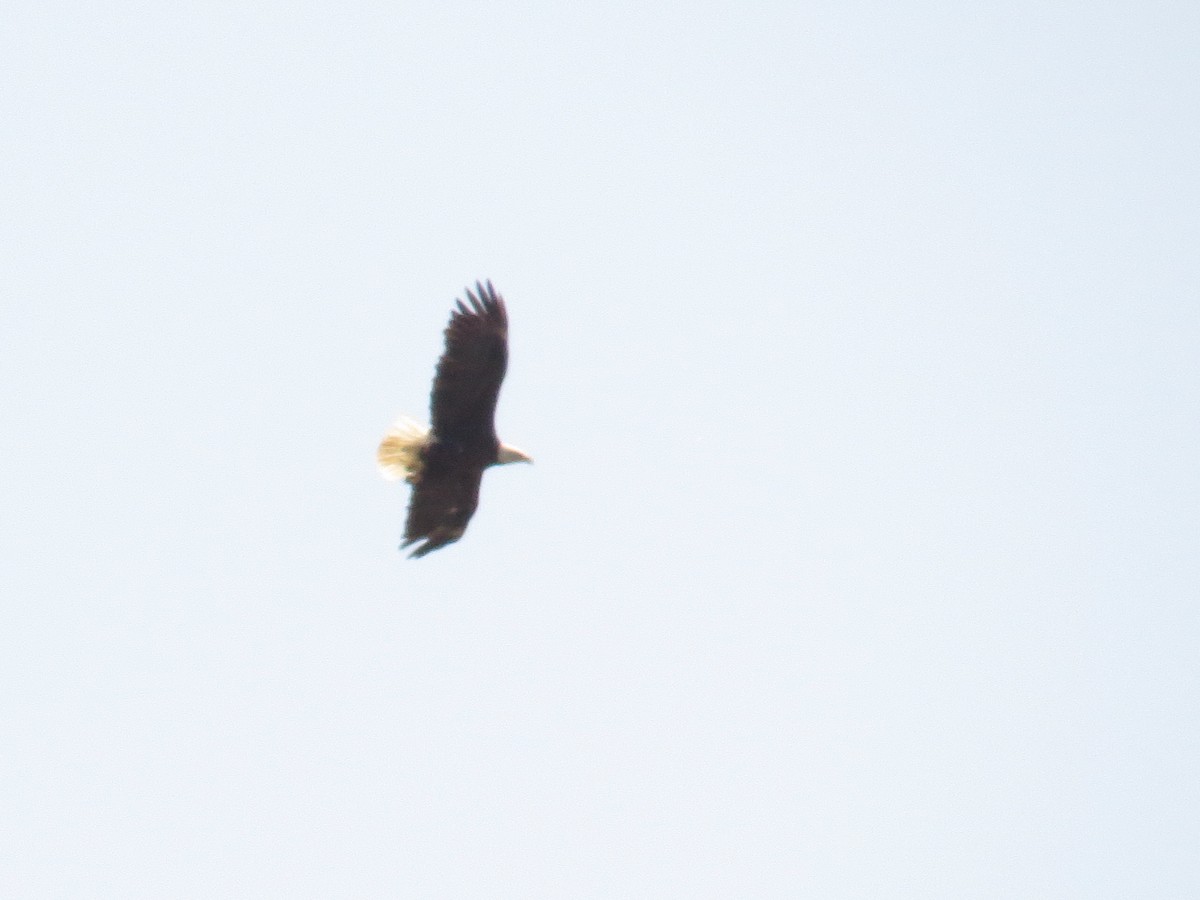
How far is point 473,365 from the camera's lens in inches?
477

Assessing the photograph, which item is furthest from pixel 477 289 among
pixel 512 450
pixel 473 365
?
pixel 512 450

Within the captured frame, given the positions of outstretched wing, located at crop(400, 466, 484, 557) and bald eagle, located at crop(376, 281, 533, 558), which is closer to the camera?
bald eagle, located at crop(376, 281, 533, 558)

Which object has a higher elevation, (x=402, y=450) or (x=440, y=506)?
(x=402, y=450)

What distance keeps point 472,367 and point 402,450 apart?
1147mm

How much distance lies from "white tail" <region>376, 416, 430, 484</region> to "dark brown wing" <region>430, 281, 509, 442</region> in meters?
0.33

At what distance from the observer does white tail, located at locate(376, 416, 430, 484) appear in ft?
42.1

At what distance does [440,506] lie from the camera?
12.8 meters

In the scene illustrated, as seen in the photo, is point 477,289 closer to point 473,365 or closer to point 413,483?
point 473,365

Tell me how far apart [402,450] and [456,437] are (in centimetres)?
54

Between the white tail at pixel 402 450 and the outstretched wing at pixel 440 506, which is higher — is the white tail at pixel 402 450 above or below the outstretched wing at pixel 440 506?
above

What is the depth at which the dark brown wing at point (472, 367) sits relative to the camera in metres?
12.0

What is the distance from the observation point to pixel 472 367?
12.1m

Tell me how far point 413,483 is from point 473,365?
1193mm

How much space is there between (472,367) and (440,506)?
3.99 ft
